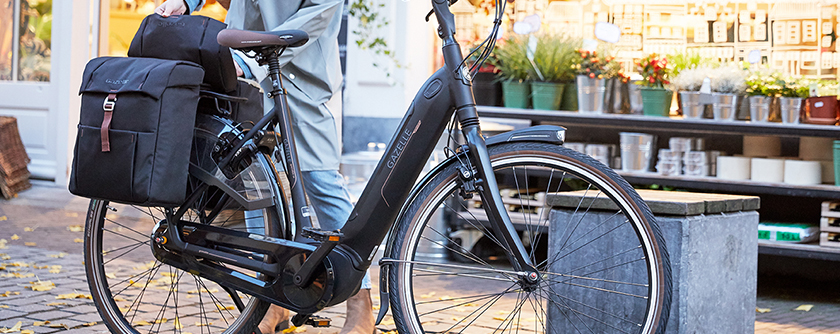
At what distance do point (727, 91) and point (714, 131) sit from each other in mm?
227

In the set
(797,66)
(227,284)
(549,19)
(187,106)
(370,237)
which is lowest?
(227,284)

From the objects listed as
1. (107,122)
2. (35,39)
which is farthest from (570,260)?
(35,39)

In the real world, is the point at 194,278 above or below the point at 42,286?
above

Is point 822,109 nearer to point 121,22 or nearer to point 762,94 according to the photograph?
point 762,94

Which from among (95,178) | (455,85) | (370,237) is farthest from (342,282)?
(95,178)

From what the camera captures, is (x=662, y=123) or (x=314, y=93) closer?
(x=314, y=93)

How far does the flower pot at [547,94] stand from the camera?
203 inches

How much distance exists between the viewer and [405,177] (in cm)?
237

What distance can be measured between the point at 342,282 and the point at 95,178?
2.72 ft

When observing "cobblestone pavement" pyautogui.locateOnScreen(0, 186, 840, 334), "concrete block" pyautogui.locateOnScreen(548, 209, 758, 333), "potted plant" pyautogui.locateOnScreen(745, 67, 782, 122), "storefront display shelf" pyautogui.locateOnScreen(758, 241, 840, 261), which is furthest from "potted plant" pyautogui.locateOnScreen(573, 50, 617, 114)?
"concrete block" pyautogui.locateOnScreen(548, 209, 758, 333)

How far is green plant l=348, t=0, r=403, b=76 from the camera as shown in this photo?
255 inches

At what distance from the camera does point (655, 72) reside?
4.95m

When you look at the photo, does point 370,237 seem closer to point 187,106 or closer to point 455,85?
point 455,85

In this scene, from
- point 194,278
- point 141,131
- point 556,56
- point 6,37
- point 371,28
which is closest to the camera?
point 141,131
